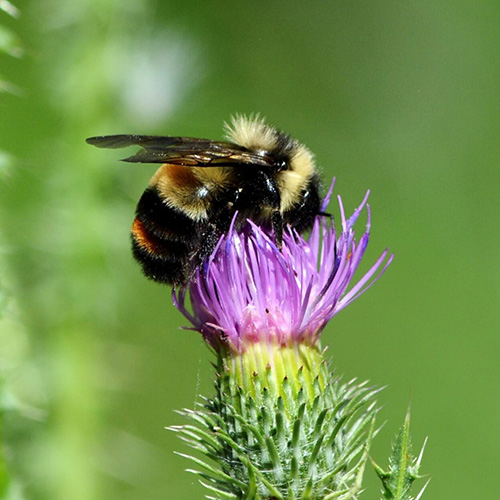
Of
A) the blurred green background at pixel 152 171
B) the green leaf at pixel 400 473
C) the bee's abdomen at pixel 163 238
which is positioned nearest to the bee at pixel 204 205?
the bee's abdomen at pixel 163 238

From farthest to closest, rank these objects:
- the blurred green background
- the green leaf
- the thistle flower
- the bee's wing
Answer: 1. the blurred green background
2. the bee's wing
3. the thistle flower
4. the green leaf

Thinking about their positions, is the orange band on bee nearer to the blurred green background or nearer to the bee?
the bee

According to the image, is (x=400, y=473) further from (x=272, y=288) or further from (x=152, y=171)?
(x=152, y=171)

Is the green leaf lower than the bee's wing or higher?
lower

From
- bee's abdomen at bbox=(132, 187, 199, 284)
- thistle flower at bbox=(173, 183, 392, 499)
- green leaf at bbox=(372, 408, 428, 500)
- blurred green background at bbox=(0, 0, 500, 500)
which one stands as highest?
blurred green background at bbox=(0, 0, 500, 500)

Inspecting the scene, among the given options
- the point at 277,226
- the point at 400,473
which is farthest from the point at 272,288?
the point at 400,473

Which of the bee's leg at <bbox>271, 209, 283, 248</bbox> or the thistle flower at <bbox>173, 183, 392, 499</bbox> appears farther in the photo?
the bee's leg at <bbox>271, 209, 283, 248</bbox>

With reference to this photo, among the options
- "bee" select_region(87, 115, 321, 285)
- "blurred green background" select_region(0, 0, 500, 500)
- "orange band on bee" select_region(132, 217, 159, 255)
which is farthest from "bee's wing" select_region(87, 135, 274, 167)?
"blurred green background" select_region(0, 0, 500, 500)
